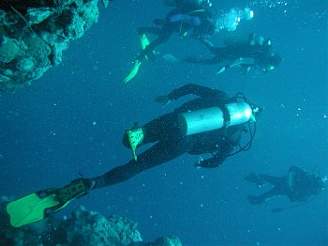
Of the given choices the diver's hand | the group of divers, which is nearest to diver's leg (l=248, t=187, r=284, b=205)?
the group of divers

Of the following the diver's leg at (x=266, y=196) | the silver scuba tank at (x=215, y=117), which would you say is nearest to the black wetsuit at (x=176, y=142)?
the silver scuba tank at (x=215, y=117)

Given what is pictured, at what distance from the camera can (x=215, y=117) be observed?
5.72 meters

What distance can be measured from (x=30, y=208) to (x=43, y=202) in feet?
0.63

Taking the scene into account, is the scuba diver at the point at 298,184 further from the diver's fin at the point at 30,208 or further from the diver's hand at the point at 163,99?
the diver's fin at the point at 30,208

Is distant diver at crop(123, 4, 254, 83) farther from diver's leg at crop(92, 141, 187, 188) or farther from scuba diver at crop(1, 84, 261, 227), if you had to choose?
diver's leg at crop(92, 141, 187, 188)

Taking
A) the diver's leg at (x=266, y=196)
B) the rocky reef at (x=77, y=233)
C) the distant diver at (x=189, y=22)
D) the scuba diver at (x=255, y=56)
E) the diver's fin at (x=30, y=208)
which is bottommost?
the diver's leg at (x=266, y=196)

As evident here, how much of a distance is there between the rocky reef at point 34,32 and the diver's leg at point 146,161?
177 centimetres

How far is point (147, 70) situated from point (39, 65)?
24379 mm

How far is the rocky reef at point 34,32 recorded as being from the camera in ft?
11.4

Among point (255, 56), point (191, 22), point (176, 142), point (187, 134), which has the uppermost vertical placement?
point (191, 22)

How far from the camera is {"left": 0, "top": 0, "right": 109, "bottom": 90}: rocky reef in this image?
11.4 feet

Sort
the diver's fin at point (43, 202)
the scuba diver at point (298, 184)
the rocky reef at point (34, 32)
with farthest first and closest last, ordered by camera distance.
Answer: the scuba diver at point (298, 184)
the diver's fin at point (43, 202)
the rocky reef at point (34, 32)

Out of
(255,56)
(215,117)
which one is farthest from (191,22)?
(215,117)

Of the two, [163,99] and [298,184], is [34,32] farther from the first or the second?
[298,184]
